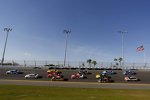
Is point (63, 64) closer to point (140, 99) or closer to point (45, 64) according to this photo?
point (45, 64)

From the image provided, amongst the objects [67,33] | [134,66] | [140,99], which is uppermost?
[67,33]

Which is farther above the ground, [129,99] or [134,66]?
[134,66]

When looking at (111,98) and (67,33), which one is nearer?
(111,98)

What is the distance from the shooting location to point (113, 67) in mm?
109500

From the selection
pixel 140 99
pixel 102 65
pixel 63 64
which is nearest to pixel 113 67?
pixel 102 65

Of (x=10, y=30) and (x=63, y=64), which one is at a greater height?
(x=10, y=30)

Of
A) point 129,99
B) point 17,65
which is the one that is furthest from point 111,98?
point 17,65

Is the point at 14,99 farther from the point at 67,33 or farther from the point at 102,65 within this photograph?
the point at 67,33

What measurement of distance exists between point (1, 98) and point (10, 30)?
95396 millimetres

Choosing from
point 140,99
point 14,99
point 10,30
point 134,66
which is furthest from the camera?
point 10,30

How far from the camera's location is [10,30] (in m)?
123

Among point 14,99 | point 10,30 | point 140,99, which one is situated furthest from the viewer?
point 10,30

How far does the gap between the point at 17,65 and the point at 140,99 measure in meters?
91.6

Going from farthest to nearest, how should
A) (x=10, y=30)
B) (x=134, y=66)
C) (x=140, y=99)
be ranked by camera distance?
(x=10, y=30)
(x=134, y=66)
(x=140, y=99)
